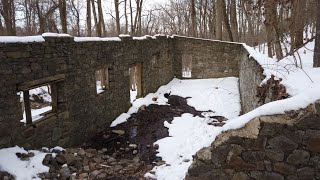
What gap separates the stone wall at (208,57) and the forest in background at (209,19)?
1852mm

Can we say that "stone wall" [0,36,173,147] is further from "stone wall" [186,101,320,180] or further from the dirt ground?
"stone wall" [186,101,320,180]

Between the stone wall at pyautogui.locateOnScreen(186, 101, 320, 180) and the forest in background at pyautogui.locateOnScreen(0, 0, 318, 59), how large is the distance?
458 centimetres

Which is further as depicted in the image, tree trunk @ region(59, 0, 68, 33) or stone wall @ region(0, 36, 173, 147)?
tree trunk @ region(59, 0, 68, 33)

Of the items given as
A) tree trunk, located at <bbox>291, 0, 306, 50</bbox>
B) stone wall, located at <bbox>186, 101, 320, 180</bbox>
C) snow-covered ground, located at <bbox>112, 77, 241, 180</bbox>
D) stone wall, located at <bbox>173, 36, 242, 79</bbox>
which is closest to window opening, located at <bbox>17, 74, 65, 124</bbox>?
snow-covered ground, located at <bbox>112, 77, 241, 180</bbox>

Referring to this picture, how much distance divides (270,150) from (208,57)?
46.5 ft

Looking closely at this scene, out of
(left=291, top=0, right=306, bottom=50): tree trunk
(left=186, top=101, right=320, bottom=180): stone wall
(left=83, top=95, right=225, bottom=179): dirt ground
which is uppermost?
(left=291, top=0, right=306, bottom=50): tree trunk

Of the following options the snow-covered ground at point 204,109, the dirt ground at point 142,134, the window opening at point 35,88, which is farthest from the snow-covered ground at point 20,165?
the dirt ground at point 142,134

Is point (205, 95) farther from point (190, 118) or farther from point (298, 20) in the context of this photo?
point (298, 20)

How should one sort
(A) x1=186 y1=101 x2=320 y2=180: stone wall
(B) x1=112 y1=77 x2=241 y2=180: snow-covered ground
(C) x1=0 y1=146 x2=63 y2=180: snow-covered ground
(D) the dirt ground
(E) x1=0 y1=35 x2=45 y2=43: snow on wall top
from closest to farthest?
(A) x1=186 y1=101 x2=320 y2=180: stone wall → (C) x1=0 y1=146 x2=63 y2=180: snow-covered ground → (E) x1=0 y1=35 x2=45 y2=43: snow on wall top → (B) x1=112 y1=77 x2=241 y2=180: snow-covered ground → (D) the dirt ground

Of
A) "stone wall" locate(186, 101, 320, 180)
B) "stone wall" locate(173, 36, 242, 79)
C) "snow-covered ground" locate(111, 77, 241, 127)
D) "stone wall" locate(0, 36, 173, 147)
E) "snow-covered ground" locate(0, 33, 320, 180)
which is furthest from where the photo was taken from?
"stone wall" locate(173, 36, 242, 79)

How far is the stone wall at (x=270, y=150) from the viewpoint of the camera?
3.13 metres

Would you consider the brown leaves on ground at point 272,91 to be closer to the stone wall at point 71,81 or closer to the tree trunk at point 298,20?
the tree trunk at point 298,20

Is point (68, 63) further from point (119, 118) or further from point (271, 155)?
point (271, 155)

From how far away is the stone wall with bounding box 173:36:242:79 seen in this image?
1675 centimetres
